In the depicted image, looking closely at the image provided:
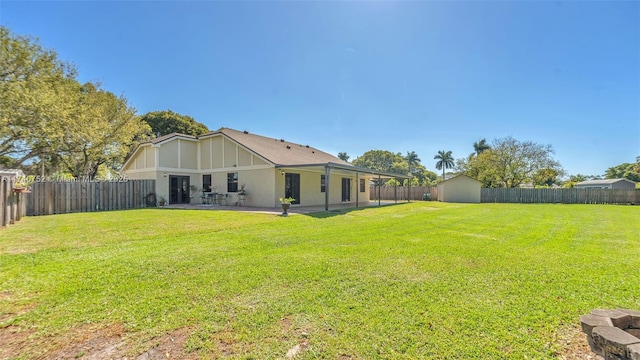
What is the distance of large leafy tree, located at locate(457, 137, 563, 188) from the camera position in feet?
99.1

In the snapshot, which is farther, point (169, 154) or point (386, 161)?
point (386, 161)

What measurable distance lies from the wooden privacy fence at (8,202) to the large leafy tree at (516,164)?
34.6m

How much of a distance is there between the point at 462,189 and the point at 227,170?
2027cm

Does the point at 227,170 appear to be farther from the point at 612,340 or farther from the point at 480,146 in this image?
the point at 480,146

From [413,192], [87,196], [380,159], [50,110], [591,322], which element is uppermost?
[380,159]

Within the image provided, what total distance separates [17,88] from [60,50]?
3711 millimetres

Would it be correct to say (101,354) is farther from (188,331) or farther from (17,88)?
(17,88)

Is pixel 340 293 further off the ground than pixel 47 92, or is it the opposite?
pixel 47 92

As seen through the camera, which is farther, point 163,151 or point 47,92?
point 163,151

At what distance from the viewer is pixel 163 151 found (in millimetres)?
16641

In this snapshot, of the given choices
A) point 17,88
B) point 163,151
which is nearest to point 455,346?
point 163,151

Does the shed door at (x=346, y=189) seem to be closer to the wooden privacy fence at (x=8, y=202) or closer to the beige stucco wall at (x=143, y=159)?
the beige stucco wall at (x=143, y=159)

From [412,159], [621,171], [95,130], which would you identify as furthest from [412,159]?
[95,130]

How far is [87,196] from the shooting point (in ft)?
42.7
